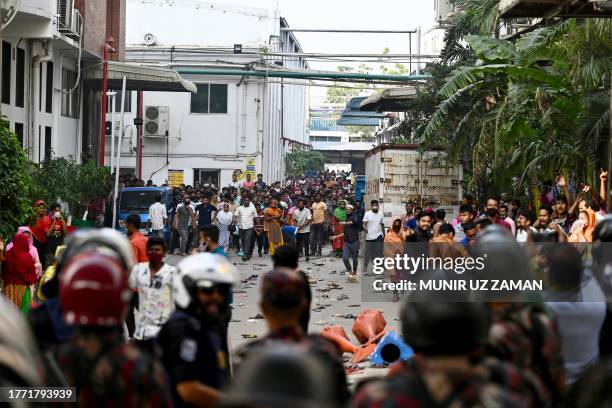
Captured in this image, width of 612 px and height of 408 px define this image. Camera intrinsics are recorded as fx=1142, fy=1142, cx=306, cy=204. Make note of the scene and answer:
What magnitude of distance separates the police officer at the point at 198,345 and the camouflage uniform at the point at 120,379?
103cm

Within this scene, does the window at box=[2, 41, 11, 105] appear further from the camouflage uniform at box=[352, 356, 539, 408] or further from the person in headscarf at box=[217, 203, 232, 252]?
the camouflage uniform at box=[352, 356, 539, 408]

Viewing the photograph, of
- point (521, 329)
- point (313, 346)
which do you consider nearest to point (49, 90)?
point (313, 346)

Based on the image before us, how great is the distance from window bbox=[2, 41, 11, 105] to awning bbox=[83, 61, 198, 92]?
19.6 feet

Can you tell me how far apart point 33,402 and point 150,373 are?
1.88 feet

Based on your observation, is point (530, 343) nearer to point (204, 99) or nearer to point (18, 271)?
point (18, 271)

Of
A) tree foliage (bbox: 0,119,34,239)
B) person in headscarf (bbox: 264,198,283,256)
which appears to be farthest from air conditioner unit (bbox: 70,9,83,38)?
Result: tree foliage (bbox: 0,119,34,239)

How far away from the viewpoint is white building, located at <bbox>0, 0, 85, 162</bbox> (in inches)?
1053

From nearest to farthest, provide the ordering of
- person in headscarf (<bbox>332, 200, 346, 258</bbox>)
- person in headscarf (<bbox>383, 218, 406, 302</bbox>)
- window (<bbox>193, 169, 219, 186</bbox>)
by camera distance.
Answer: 1. person in headscarf (<bbox>383, 218, 406, 302</bbox>)
2. person in headscarf (<bbox>332, 200, 346, 258</bbox>)
3. window (<bbox>193, 169, 219, 186</bbox>)

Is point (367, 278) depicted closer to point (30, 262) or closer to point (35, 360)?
point (30, 262)

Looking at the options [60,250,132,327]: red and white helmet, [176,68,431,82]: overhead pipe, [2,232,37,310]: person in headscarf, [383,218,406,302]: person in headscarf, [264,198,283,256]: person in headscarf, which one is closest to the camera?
[60,250,132,327]: red and white helmet

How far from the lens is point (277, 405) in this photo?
2729 millimetres

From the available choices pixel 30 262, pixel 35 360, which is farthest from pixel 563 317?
pixel 30 262

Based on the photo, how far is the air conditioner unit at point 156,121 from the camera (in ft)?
159

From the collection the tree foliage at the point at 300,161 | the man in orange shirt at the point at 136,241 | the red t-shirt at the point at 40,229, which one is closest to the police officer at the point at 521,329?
the man in orange shirt at the point at 136,241
